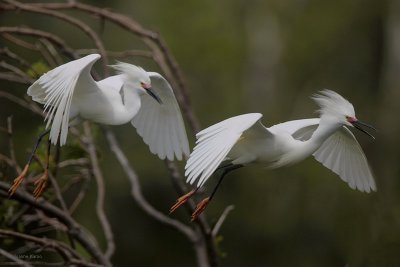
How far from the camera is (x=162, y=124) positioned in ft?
17.1

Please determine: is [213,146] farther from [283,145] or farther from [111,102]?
[111,102]

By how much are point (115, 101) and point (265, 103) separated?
12.2 metres

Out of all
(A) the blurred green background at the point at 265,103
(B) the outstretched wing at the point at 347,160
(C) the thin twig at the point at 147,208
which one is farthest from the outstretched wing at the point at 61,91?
(A) the blurred green background at the point at 265,103

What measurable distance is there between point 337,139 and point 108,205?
7.69 meters

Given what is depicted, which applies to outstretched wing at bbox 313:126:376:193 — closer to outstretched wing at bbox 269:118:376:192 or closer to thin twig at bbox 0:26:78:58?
outstretched wing at bbox 269:118:376:192

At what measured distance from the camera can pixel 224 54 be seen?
17469 mm

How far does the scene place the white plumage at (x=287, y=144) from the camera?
4.07 m

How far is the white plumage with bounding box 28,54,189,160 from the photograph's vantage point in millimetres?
4148

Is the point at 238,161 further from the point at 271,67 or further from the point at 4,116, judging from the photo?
the point at 271,67

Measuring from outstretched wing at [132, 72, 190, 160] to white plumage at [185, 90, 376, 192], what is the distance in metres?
0.44

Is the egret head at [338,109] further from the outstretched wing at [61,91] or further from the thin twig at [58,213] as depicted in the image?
the thin twig at [58,213]

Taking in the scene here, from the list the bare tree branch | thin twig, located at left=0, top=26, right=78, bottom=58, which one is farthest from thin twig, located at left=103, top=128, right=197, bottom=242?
thin twig, located at left=0, top=26, right=78, bottom=58

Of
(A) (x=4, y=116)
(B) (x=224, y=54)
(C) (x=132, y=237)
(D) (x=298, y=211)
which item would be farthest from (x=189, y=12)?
(A) (x=4, y=116)

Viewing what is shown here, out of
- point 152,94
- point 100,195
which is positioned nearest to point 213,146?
point 152,94
